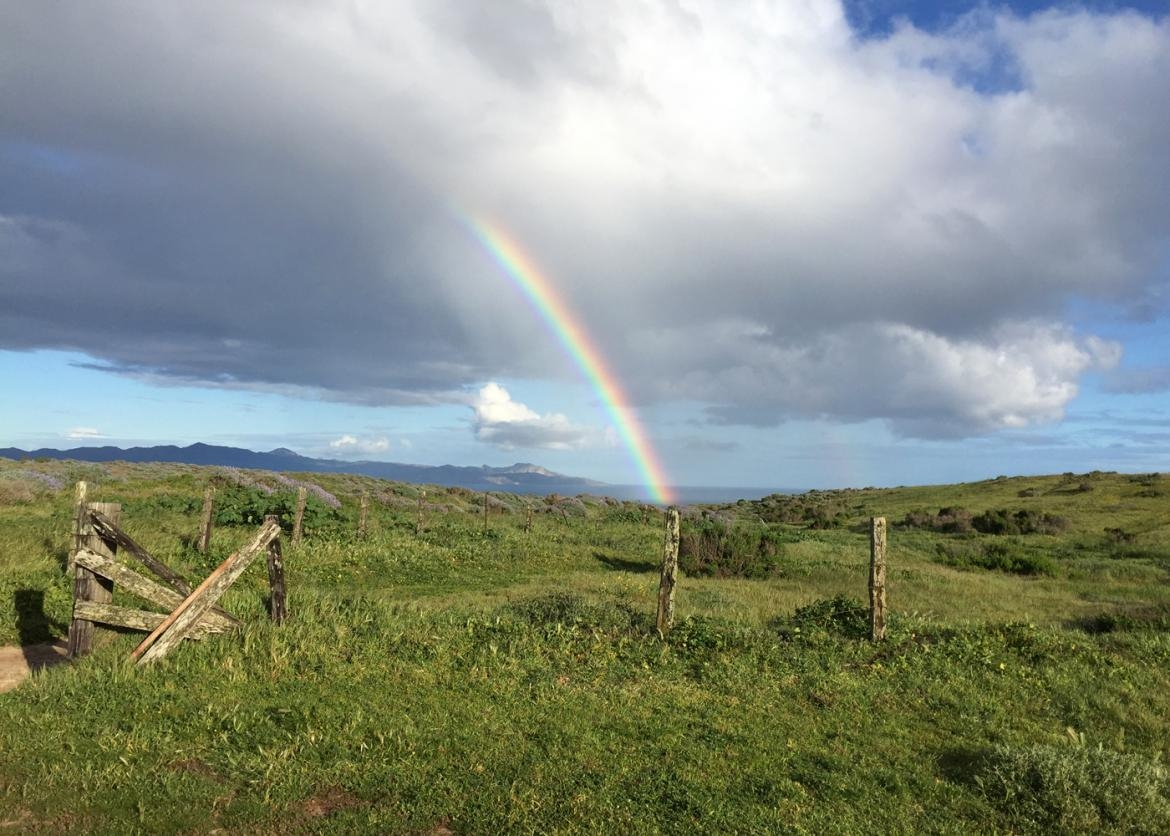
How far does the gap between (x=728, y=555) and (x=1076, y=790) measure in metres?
20.3

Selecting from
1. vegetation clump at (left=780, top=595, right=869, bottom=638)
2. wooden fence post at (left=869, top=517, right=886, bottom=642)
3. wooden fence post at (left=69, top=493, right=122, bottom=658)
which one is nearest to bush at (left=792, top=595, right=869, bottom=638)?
vegetation clump at (left=780, top=595, right=869, bottom=638)

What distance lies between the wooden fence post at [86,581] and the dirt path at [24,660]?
484 mm

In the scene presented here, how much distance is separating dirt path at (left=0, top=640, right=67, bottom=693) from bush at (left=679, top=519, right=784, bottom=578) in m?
18.9

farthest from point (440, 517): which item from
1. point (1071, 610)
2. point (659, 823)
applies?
point (659, 823)

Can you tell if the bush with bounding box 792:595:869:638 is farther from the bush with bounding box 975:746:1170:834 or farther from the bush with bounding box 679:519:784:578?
the bush with bounding box 679:519:784:578

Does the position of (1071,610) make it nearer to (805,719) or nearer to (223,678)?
(805,719)

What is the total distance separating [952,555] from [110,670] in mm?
33653

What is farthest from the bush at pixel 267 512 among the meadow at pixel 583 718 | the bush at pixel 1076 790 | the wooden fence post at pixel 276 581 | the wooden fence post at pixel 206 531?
the bush at pixel 1076 790

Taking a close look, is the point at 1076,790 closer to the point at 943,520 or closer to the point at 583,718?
the point at 583,718

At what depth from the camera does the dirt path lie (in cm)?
1007

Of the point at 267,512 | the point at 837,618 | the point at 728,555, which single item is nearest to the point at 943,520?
the point at 728,555

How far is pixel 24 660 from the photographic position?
36.4 ft

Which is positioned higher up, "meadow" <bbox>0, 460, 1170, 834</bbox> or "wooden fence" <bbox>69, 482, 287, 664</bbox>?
"wooden fence" <bbox>69, 482, 287, 664</bbox>

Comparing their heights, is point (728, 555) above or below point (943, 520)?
below
